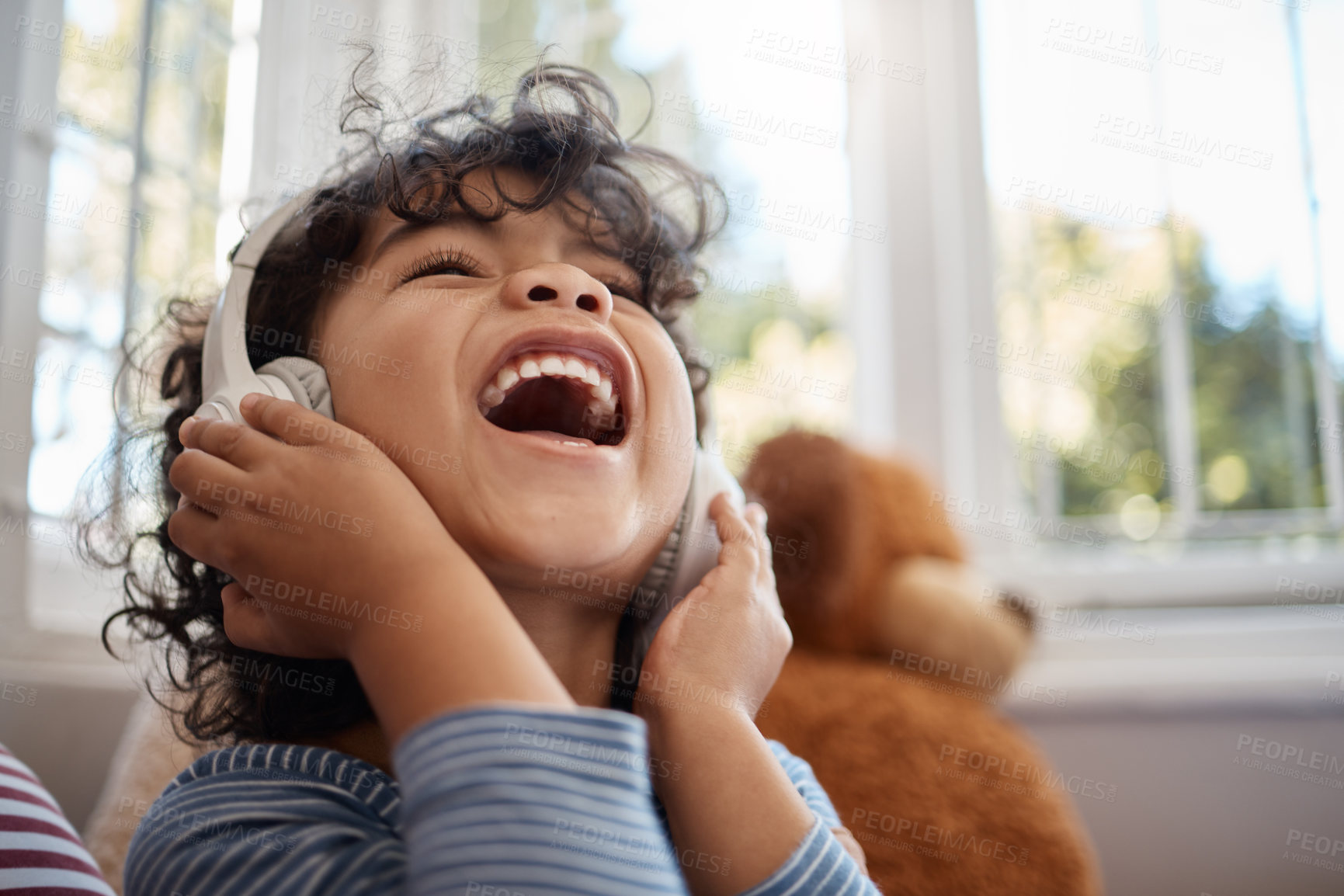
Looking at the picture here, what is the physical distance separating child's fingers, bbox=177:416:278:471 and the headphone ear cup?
0.05m

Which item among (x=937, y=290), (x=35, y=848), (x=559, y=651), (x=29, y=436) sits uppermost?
(x=937, y=290)

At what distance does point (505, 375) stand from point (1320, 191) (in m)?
1.98

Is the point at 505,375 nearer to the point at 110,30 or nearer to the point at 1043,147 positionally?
the point at 110,30

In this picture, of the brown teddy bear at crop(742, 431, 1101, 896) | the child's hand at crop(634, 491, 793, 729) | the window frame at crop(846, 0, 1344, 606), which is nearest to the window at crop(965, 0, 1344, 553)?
the window frame at crop(846, 0, 1344, 606)

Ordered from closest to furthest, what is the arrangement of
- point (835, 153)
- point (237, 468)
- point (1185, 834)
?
point (237, 468), point (1185, 834), point (835, 153)

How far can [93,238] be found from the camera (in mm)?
1344

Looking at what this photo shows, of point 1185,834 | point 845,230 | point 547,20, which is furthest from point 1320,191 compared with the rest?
point 547,20

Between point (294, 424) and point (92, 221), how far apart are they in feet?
3.23

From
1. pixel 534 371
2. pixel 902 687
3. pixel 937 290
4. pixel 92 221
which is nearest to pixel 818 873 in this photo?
pixel 534 371

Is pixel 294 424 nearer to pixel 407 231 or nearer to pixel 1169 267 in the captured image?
pixel 407 231

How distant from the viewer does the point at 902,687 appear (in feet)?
4.01

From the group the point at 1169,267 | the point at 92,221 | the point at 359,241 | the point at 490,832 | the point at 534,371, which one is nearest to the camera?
the point at 490,832

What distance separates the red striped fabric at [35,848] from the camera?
65 centimetres

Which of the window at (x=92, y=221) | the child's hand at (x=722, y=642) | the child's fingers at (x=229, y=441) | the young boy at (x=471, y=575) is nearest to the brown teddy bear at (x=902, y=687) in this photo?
the young boy at (x=471, y=575)
